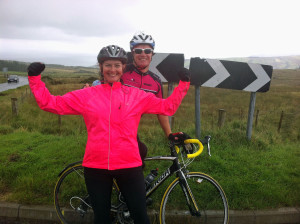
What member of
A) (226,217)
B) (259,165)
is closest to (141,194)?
(226,217)

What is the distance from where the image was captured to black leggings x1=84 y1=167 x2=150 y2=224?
7.06 ft

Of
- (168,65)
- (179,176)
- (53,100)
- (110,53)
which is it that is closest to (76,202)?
(179,176)

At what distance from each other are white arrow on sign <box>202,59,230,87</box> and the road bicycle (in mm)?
2142

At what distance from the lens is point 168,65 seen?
14.1ft

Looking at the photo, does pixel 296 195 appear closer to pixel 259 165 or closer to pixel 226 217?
pixel 259 165

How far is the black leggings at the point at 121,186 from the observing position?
2150 mm

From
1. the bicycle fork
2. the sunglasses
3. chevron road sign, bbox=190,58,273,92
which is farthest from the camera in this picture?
chevron road sign, bbox=190,58,273,92

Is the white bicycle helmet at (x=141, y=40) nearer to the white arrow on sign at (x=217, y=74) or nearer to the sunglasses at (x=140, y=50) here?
the sunglasses at (x=140, y=50)

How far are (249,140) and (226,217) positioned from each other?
10.1ft

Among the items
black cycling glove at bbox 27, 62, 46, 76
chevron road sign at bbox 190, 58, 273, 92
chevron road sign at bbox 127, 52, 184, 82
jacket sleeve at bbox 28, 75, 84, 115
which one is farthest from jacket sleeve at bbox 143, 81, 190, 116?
chevron road sign at bbox 190, 58, 273, 92

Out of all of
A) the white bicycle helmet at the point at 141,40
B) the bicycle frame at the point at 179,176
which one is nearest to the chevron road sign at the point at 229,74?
the white bicycle helmet at the point at 141,40

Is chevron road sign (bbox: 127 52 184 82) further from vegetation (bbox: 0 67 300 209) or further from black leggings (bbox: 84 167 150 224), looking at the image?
black leggings (bbox: 84 167 150 224)

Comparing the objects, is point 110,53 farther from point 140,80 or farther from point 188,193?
point 188,193

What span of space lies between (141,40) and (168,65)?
158 centimetres
